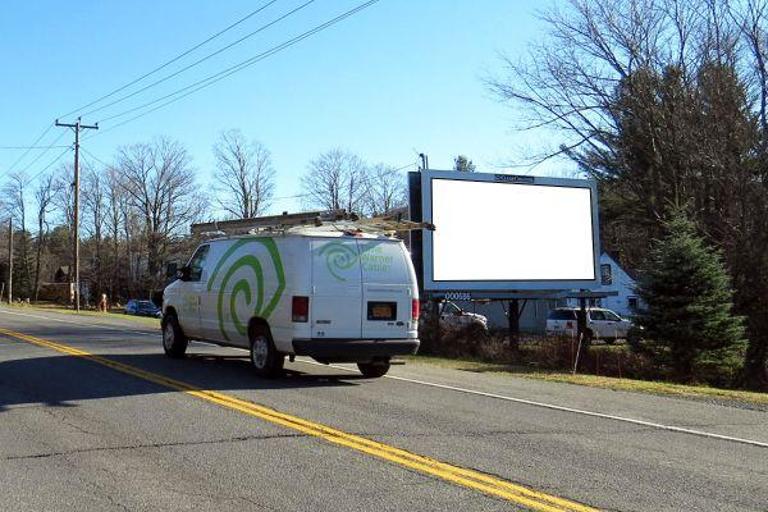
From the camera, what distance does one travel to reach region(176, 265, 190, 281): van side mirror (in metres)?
13.9

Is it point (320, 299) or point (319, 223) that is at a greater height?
point (319, 223)

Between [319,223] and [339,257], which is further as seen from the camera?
[319,223]

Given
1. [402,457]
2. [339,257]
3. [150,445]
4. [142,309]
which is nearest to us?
[402,457]

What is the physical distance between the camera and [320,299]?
433 inches

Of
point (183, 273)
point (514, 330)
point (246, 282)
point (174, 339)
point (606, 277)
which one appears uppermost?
point (606, 277)

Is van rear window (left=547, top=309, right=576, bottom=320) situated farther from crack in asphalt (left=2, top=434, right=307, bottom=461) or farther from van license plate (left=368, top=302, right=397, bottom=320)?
crack in asphalt (left=2, top=434, right=307, bottom=461)

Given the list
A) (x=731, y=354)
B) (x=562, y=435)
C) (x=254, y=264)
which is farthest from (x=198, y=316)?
(x=731, y=354)

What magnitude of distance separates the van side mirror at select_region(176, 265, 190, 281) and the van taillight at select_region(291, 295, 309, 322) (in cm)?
381

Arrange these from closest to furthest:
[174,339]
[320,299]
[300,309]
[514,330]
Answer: [300,309]
[320,299]
[174,339]
[514,330]

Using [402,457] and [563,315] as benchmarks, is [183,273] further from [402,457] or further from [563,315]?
[563,315]

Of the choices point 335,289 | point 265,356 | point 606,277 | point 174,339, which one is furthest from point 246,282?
point 606,277

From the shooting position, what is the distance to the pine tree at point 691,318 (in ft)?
61.4

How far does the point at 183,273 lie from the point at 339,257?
416 centimetres

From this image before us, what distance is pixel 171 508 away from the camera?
5090 millimetres
